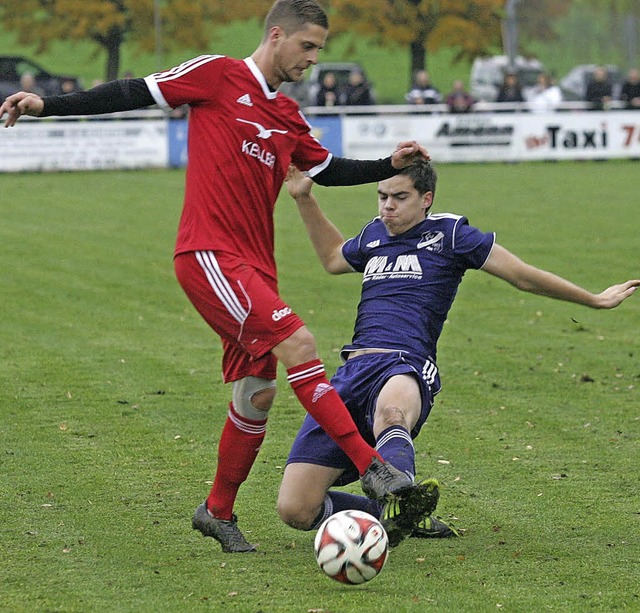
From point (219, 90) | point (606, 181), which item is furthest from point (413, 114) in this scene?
point (219, 90)

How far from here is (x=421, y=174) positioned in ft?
20.0

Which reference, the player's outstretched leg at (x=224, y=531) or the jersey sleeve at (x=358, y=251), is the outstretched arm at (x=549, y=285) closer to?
the jersey sleeve at (x=358, y=251)

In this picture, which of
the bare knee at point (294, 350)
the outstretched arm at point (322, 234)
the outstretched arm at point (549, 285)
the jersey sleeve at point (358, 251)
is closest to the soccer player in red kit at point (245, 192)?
the bare knee at point (294, 350)

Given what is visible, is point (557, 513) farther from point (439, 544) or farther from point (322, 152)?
point (322, 152)

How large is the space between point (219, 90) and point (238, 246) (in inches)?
25.8

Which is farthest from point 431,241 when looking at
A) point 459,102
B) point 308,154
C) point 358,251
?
point 459,102

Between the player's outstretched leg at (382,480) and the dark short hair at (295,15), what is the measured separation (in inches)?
71.4

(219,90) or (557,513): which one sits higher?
(219,90)

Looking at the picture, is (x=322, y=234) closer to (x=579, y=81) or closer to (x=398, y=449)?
(x=398, y=449)

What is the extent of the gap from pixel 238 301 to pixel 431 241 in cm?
130

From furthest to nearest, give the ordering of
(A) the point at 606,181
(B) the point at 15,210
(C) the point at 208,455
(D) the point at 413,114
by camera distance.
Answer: (D) the point at 413,114, (A) the point at 606,181, (B) the point at 15,210, (C) the point at 208,455

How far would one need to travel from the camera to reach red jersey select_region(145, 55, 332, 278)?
208 inches

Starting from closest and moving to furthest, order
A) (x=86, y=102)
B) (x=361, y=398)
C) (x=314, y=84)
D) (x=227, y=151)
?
1. (x=86, y=102)
2. (x=227, y=151)
3. (x=361, y=398)
4. (x=314, y=84)

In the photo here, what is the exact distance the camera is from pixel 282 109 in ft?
18.0
